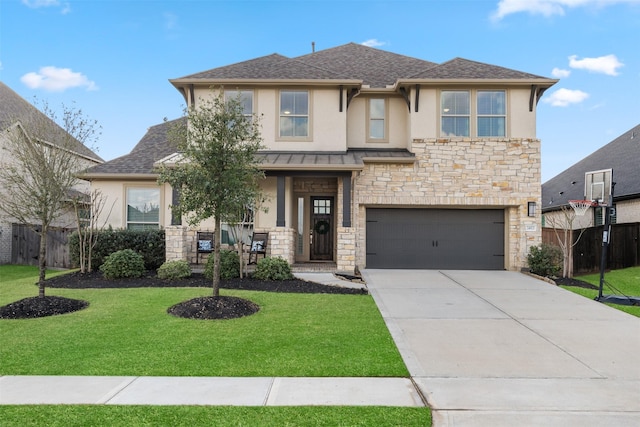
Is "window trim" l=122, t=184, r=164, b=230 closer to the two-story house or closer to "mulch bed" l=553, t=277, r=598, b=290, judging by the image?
the two-story house

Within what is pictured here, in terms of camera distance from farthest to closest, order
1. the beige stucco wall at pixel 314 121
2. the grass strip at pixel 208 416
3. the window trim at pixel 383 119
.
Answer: the window trim at pixel 383 119
the beige stucco wall at pixel 314 121
the grass strip at pixel 208 416

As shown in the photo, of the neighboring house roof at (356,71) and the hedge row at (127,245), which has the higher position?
the neighboring house roof at (356,71)

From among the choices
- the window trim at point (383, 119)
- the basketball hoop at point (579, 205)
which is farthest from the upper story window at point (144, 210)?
the basketball hoop at point (579, 205)

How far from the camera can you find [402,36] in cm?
1836

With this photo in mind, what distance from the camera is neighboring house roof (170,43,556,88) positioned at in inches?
497

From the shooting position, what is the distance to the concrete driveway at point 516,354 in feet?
11.9

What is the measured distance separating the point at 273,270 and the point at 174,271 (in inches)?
102

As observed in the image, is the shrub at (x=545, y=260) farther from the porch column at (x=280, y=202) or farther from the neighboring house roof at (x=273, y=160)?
the porch column at (x=280, y=202)

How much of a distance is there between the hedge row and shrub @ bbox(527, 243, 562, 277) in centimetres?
1120

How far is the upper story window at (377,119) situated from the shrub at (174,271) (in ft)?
24.6

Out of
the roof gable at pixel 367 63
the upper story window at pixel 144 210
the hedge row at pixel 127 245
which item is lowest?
the hedge row at pixel 127 245

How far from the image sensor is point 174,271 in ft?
33.8

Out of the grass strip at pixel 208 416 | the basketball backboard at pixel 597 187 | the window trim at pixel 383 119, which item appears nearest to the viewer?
the grass strip at pixel 208 416

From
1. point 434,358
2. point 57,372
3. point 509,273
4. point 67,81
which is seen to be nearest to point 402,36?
point 509,273
